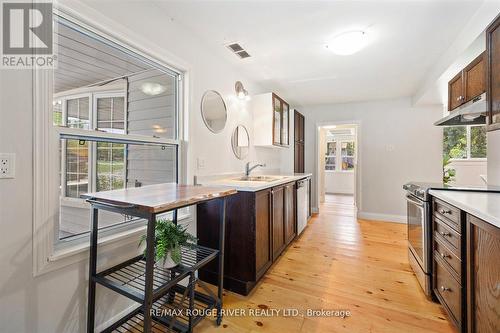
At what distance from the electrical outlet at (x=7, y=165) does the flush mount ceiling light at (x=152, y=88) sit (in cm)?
111

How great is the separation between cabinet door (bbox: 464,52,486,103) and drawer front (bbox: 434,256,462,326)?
143cm

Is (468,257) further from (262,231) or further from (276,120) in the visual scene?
(276,120)

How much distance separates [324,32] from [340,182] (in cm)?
654

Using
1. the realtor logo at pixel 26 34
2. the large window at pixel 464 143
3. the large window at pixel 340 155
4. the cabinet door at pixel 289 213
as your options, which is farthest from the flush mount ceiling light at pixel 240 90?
the large window at pixel 340 155

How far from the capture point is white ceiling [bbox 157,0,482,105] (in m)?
1.76

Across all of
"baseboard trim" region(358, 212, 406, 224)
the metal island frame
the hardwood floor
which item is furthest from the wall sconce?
"baseboard trim" region(358, 212, 406, 224)

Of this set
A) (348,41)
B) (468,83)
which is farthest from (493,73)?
(348,41)

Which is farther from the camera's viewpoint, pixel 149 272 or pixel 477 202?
pixel 477 202

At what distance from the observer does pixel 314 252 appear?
284 cm

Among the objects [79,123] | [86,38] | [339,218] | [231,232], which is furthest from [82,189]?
[339,218]

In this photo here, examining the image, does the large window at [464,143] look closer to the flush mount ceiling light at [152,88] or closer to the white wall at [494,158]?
the white wall at [494,158]

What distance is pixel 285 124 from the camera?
391cm

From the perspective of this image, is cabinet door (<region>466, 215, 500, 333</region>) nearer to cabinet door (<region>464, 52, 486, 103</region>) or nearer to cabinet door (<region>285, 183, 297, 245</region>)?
cabinet door (<region>464, 52, 486, 103</region>)

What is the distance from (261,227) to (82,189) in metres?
1.42
